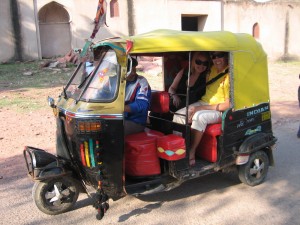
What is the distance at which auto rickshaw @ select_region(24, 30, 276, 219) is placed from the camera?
3.55m

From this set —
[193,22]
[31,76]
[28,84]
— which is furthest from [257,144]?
[193,22]

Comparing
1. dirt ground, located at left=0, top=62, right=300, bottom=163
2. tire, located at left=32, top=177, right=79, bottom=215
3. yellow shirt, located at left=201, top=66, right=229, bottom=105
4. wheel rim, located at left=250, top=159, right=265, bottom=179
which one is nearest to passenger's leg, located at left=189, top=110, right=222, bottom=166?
yellow shirt, located at left=201, top=66, right=229, bottom=105

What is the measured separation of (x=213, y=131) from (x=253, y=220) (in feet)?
3.62

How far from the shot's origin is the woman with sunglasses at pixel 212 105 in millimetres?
4293

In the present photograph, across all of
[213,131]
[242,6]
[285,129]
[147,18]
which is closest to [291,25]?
[242,6]

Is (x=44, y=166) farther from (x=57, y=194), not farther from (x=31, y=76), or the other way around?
(x=31, y=76)

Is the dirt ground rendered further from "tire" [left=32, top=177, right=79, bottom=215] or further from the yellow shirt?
the yellow shirt

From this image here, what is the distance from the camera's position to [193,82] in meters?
4.89

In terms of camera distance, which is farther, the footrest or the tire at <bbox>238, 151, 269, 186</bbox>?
the tire at <bbox>238, 151, 269, 186</bbox>

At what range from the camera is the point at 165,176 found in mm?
4133

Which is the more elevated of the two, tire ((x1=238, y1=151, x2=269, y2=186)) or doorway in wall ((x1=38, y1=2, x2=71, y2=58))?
doorway in wall ((x1=38, y1=2, x2=71, y2=58))

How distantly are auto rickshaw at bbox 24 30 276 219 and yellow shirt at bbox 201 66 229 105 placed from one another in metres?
0.15

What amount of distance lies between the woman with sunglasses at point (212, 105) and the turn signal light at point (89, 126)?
1.27m

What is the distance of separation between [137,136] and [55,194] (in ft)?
3.58
